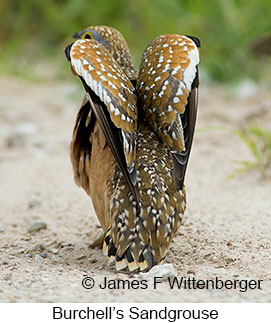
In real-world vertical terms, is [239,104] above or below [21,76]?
below

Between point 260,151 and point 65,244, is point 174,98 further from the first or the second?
point 260,151

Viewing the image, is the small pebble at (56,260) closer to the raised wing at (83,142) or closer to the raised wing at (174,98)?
the raised wing at (83,142)

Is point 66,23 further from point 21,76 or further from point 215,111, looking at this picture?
point 215,111

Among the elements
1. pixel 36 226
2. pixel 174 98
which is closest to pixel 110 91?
pixel 174 98

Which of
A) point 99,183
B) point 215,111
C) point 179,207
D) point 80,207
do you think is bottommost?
point 179,207

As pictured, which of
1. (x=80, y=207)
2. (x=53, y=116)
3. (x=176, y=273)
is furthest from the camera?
(x=53, y=116)

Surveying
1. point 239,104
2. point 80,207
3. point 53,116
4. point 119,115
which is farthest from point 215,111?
point 119,115

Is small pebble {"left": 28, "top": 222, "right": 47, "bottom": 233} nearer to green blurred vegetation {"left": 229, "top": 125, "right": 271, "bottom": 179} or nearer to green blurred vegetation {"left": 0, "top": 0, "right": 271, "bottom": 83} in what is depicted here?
green blurred vegetation {"left": 229, "top": 125, "right": 271, "bottom": 179}

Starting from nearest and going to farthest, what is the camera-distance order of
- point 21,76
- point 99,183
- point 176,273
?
→ point 176,273, point 99,183, point 21,76
